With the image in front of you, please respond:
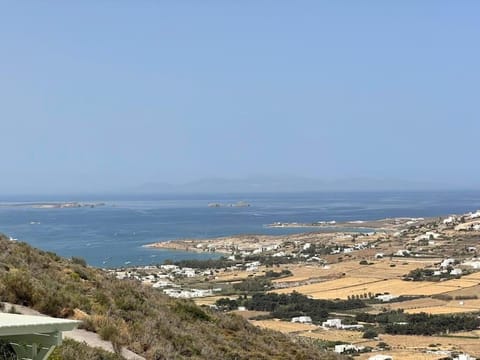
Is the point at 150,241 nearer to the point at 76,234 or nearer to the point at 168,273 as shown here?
the point at 76,234

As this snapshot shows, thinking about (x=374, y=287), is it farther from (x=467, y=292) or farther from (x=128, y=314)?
(x=128, y=314)

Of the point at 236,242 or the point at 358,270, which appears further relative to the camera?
the point at 236,242

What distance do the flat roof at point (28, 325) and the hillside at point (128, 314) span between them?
154 cm

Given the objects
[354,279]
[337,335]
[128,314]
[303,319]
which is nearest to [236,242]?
[354,279]

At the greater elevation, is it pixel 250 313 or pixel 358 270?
pixel 250 313

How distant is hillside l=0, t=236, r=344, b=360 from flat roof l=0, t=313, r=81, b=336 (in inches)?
60.6

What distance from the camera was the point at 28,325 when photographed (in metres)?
5.00

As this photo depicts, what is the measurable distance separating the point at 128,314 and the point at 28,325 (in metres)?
6.59

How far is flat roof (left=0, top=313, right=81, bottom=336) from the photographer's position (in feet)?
16.0

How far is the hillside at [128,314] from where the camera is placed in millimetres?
9605

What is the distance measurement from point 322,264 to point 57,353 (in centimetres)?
7393

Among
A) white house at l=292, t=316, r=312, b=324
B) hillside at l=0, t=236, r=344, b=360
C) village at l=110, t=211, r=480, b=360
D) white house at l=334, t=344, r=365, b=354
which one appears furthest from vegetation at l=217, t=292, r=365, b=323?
hillside at l=0, t=236, r=344, b=360

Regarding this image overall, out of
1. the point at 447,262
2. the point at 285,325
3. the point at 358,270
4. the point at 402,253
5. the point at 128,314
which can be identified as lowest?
the point at 358,270

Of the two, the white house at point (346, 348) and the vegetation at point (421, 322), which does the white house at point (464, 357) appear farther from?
the vegetation at point (421, 322)
